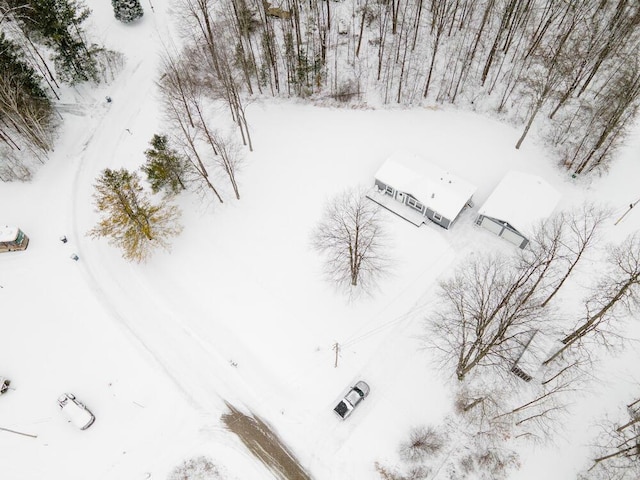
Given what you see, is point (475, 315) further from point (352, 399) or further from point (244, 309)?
point (244, 309)

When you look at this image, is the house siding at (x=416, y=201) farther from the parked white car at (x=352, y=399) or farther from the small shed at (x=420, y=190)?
the parked white car at (x=352, y=399)

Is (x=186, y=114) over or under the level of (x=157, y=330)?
over

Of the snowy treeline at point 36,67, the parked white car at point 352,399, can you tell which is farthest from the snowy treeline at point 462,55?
the parked white car at point 352,399

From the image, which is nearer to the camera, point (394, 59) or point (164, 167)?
point (164, 167)

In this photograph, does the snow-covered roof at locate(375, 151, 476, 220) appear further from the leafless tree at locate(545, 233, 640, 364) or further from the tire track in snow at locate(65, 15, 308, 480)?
the tire track in snow at locate(65, 15, 308, 480)

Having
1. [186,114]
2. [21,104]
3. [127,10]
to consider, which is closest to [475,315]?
[186,114]

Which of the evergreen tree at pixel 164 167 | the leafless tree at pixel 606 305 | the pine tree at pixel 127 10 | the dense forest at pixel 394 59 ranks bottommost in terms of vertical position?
the leafless tree at pixel 606 305

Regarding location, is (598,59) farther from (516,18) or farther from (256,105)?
(256,105)
